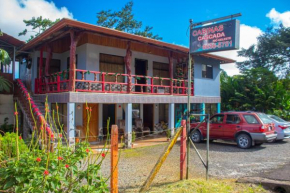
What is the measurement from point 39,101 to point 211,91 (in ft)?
37.9

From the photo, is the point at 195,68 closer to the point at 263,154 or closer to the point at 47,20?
the point at 263,154

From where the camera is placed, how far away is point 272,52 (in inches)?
1171

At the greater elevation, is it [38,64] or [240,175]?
[38,64]

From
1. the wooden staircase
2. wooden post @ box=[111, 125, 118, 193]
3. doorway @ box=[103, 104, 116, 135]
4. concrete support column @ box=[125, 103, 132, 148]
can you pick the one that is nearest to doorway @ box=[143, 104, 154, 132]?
doorway @ box=[103, 104, 116, 135]

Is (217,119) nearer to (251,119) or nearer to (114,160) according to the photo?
(251,119)

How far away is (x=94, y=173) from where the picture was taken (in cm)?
356

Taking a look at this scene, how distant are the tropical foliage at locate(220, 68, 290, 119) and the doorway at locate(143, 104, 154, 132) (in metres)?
8.17

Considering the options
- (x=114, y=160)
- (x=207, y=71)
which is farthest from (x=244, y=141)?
(x=114, y=160)

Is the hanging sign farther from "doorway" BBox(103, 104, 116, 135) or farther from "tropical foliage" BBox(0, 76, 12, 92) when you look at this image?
"tropical foliage" BBox(0, 76, 12, 92)

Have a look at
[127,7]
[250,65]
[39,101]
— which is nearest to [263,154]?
[39,101]

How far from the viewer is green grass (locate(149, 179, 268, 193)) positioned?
5.34 metres

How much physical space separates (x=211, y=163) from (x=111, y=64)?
803cm

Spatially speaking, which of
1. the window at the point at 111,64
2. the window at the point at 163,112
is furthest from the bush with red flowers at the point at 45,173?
the window at the point at 163,112

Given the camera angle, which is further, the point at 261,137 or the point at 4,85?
the point at 4,85
